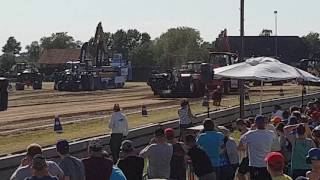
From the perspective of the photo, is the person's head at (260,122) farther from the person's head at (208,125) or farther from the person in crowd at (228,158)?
the person's head at (208,125)

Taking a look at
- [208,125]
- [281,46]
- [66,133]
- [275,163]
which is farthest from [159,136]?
[281,46]

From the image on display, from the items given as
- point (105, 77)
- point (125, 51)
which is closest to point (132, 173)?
point (105, 77)

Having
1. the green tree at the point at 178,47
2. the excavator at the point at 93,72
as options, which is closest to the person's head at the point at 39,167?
the excavator at the point at 93,72

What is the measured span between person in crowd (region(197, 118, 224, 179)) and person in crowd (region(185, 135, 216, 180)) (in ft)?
2.14

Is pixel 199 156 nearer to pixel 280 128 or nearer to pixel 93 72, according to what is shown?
pixel 280 128

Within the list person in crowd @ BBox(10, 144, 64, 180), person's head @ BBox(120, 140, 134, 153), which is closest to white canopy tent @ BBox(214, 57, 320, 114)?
person's head @ BBox(120, 140, 134, 153)

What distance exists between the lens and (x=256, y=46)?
13300cm

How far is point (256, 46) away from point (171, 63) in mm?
19213

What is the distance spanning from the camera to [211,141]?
A: 11.4 meters

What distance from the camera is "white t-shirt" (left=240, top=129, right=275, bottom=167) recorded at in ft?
37.4

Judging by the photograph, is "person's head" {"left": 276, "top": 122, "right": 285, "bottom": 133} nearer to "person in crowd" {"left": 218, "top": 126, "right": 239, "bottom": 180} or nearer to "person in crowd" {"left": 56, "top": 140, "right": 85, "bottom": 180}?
"person in crowd" {"left": 218, "top": 126, "right": 239, "bottom": 180}

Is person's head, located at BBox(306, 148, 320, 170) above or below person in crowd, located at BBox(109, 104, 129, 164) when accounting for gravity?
above

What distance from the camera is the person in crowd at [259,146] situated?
11391 millimetres

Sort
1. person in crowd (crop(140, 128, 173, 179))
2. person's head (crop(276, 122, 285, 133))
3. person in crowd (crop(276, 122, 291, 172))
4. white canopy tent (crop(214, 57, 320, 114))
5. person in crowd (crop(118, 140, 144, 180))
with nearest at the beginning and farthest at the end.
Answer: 1. person in crowd (crop(118, 140, 144, 180))
2. person in crowd (crop(140, 128, 173, 179))
3. person in crowd (crop(276, 122, 291, 172))
4. person's head (crop(276, 122, 285, 133))
5. white canopy tent (crop(214, 57, 320, 114))
